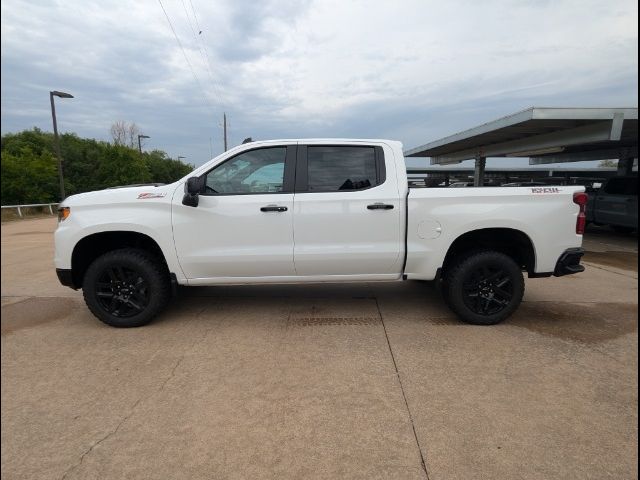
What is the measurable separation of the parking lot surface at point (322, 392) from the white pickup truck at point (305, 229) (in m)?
0.47

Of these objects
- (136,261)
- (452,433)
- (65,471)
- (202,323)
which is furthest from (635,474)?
(136,261)

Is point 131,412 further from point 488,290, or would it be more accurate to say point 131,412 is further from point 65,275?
point 488,290

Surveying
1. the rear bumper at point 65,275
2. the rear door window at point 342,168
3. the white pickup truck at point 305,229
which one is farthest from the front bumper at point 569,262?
the rear bumper at point 65,275

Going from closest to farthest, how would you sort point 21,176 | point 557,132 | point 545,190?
point 545,190 < point 21,176 < point 557,132

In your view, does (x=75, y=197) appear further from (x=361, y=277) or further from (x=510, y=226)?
(x=510, y=226)

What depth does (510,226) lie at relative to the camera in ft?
12.8

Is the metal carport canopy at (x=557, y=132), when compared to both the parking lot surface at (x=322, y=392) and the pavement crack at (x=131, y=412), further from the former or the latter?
the pavement crack at (x=131, y=412)

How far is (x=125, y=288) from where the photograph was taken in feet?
13.0

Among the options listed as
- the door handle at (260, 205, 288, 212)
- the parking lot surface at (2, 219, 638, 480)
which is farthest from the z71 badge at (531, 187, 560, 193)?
the door handle at (260, 205, 288, 212)

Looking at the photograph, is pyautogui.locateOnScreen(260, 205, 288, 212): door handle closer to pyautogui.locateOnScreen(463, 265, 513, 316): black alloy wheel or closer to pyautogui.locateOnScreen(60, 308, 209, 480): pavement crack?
pyautogui.locateOnScreen(60, 308, 209, 480): pavement crack

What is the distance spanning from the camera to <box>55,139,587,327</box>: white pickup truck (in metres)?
3.84

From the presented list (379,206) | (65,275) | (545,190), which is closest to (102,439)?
(65,275)

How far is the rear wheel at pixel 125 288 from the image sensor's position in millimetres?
3895

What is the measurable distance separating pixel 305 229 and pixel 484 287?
1948mm
